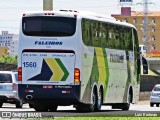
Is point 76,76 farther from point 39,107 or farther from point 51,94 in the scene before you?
point 39,107

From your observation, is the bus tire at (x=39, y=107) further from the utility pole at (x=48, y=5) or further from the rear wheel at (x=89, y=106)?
the utility pole at (x=48, y=5)

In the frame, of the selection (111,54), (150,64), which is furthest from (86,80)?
(150,64)

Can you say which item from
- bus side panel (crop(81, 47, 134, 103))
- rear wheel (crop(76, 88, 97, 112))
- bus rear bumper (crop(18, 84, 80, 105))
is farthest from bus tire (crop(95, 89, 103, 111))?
bus rear bumper (crop(18, 84, 80, 105))

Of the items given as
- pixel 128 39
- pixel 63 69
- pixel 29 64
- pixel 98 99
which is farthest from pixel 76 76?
pixel 128 39

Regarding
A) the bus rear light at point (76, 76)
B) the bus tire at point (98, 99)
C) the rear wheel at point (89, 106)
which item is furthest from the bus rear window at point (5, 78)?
the bus rear light at point (76, 76)

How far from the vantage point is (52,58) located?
100 ft

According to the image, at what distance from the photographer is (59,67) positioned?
101ft

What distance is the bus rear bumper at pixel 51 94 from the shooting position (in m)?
30.7

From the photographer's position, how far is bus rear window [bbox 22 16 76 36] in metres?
30.7

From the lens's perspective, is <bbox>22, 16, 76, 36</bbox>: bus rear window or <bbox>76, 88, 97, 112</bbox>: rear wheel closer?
<bbox>22, 16, 76, 36</bbox>: bus rear window

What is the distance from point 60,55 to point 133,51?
791cm

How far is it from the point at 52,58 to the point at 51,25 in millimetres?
1170

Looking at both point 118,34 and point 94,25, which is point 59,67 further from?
point 118,34

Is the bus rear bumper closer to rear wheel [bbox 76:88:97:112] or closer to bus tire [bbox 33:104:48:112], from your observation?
rear wheel [bbox 76:88:97:112]
